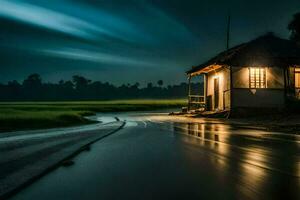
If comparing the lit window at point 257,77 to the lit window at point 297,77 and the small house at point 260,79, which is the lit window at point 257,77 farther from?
the lit window at point 297,77

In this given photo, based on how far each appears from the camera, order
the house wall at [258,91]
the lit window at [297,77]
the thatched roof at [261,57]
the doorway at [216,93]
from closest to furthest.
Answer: the thatched roof at [261,57], the house wall at [258,91], the lit window at [297,77], the doorway at [216,93]

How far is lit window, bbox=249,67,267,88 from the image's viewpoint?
109 ft

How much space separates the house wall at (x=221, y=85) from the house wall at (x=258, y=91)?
1.19 meters

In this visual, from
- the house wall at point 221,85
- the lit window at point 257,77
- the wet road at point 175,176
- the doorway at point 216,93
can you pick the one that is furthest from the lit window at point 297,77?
the wet road at point 175,176

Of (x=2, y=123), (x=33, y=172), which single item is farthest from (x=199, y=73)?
(x=33, y=172)

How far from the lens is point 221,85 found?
37.2m

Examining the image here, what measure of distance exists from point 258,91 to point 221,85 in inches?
188

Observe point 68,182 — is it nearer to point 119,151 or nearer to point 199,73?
point 119,151

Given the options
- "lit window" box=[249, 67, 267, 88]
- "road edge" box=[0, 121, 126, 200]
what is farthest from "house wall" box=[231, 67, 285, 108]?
"road edge" box=[0, 121, 126, 200]

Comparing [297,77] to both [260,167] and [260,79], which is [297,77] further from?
[260,167]

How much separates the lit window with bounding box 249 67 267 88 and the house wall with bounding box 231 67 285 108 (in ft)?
1.03

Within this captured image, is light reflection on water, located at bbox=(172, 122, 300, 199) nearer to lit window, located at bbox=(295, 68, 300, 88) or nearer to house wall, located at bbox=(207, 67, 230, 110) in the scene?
house wall, located at bbox=(207, 67, 230, 110)

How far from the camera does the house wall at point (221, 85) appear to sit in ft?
113

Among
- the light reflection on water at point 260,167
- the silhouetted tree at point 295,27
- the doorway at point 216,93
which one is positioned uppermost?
the silhouetted tree at point 295,27
